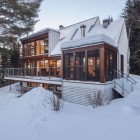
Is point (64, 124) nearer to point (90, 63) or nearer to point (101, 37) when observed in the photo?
point (90, 63)

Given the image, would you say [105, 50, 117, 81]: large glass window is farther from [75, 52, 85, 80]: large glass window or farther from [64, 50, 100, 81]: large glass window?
[75, 52, 85, 80]: large glass window

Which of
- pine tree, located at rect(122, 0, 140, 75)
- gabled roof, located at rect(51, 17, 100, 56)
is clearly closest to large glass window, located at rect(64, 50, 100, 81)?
gabled roof, located at rect(51, 17, 100, 56)

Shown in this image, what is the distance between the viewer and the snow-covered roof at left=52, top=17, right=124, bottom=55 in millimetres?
11312

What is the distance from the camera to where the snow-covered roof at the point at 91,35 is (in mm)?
11312

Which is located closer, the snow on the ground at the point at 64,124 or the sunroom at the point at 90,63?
the snow on the ground at the point at 64,124

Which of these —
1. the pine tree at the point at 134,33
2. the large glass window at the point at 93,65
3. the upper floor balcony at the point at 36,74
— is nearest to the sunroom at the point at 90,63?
the large glass window at the point at 93,65

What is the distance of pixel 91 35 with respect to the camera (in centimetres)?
1146

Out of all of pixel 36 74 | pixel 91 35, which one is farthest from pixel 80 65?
pixel 36 74

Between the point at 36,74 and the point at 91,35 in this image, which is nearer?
the point at 91,35

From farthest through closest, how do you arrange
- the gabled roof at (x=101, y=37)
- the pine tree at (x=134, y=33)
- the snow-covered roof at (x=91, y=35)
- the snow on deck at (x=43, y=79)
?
1. the pine tree at (x=134, y=33)
2. the snow on deck at (x=43, y=79)
3. the snow-covered roof at (x=91, y=35)
4. the gabled roof at (x=101, y=37)

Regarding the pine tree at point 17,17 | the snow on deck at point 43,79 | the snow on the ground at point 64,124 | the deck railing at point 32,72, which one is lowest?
the snow on the ground at point 64,124

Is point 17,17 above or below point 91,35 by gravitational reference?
above

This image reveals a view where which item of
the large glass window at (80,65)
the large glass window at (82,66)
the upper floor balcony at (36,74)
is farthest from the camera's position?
the upper floor balcony at (36,74)

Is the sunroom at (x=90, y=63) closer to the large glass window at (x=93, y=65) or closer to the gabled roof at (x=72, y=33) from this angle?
the large glass window at (x=93, y=65)
